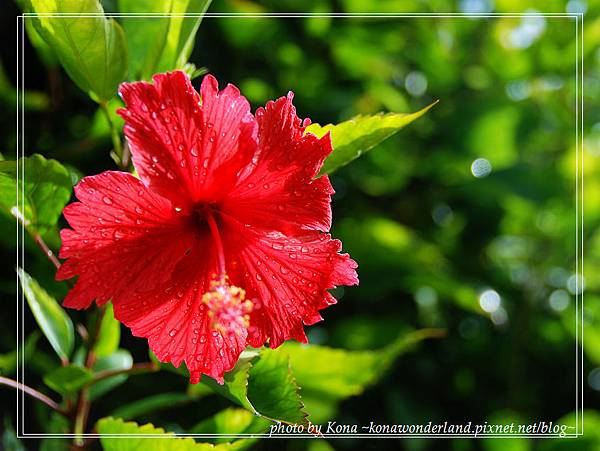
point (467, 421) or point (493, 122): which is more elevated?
point (493, 122)

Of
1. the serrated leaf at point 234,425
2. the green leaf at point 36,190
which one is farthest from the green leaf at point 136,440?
the green leaf at point 36,190

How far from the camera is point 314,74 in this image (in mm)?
767

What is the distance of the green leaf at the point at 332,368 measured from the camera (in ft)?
1.85

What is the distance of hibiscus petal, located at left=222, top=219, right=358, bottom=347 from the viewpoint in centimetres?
41

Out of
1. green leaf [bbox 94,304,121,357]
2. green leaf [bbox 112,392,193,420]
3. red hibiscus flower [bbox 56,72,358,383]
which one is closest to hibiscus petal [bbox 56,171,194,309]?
red hibiscus flower [bbox 56,72,358,383]

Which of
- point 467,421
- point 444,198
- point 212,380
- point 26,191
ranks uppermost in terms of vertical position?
point 26,191

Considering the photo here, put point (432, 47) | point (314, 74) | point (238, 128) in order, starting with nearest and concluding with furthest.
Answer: point (238, 128), point (314, 74), point (432, 47)

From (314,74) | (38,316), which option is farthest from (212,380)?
(314,74)

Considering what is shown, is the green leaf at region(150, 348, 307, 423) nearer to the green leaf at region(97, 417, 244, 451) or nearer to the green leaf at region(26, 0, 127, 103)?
the green leaf at region(97, 417, 244, 451)

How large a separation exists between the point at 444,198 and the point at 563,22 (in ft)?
0.96

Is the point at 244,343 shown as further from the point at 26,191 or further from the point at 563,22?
the point at 563,22

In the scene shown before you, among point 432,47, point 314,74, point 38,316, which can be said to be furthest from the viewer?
point 432,47

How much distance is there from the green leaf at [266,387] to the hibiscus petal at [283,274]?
2 centimetres

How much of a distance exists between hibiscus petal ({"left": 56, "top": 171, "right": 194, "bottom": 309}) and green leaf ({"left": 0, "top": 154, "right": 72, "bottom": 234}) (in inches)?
2.8
